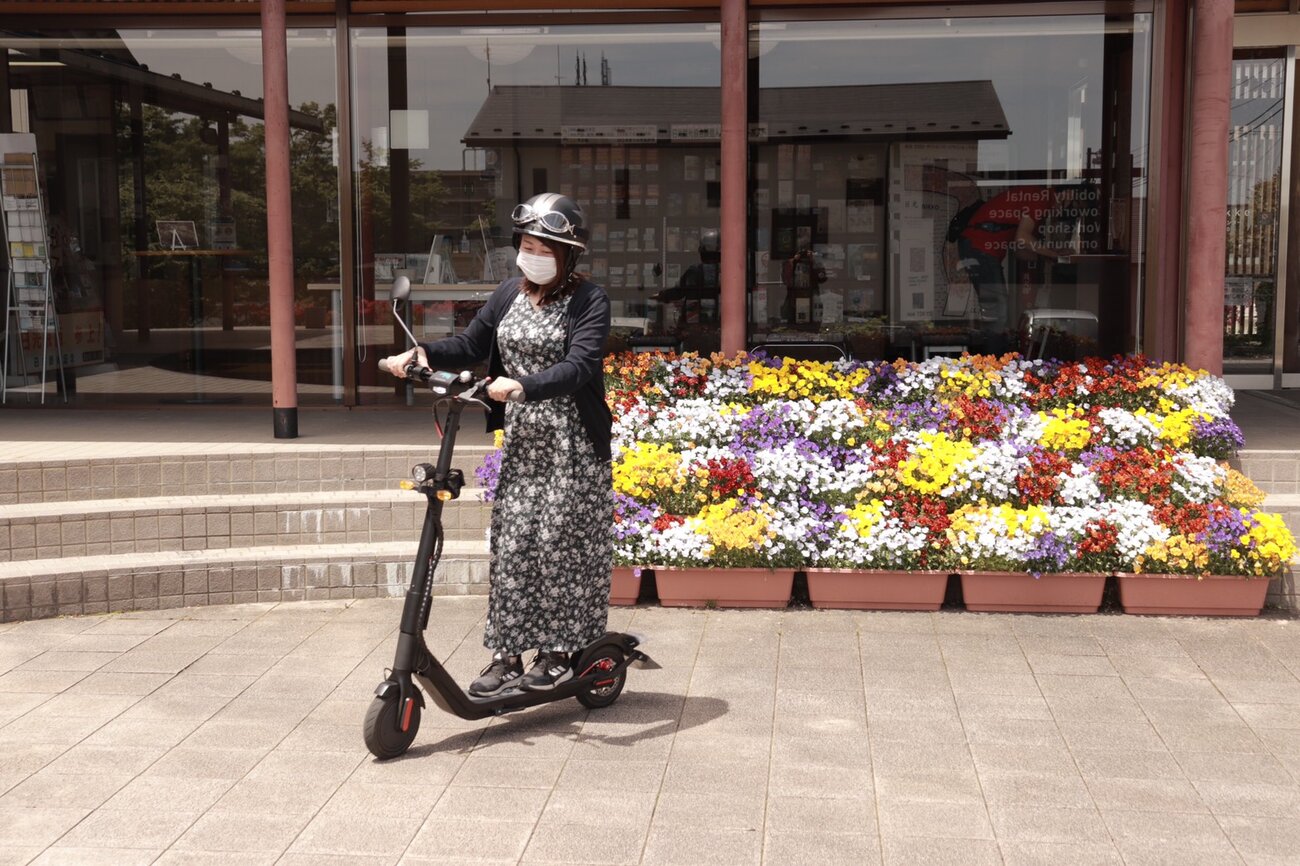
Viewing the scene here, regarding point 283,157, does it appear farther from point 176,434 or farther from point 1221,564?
point 1221,564

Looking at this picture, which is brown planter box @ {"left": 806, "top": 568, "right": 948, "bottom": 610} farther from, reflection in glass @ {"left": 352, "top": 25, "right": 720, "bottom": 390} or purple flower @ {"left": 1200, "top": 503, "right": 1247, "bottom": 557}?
reflection in glass @ {"left": 352, "top": 25, "right": 720, "bottom": 390}

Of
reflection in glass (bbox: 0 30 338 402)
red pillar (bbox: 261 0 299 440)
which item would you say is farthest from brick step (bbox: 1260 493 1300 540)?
reflection in glass (bbox: 0 30 338 402)

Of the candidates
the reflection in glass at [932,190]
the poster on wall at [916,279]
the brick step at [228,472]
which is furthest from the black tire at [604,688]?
the poster on wall at [916,279]

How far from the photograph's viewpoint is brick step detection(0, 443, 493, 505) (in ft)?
23.6

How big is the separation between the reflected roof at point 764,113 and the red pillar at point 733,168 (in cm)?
226

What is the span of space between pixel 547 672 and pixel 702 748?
2.05 ft

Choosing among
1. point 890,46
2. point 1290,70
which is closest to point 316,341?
point 890,46

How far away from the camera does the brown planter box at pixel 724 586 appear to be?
6453mm

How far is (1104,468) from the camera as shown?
22.1 feet

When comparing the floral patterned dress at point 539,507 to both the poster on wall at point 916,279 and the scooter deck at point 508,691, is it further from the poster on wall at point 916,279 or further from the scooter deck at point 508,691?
the poster on wall at point 916,279

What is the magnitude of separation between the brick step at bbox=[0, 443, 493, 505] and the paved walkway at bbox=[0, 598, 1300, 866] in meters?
1.03

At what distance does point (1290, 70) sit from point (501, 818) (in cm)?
999

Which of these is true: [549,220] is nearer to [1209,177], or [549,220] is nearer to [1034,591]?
[1034,591]

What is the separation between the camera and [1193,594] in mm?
6344
